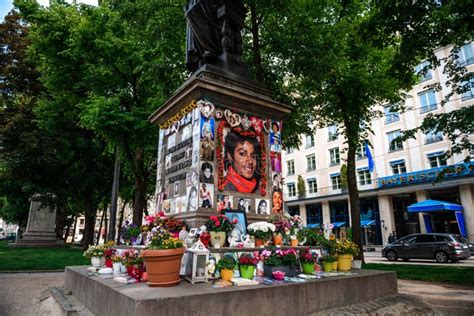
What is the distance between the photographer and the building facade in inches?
1283

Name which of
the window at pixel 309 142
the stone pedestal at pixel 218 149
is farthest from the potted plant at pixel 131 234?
the window at pixel 309 142

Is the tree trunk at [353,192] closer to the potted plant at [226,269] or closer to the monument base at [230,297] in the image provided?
the monument base at [230,297]

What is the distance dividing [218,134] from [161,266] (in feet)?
11.1

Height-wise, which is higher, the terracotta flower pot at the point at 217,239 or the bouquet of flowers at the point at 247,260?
the terracotta flower pot at the point at 217,239

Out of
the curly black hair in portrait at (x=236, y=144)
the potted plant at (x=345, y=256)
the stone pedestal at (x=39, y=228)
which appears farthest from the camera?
the stone pedestal at (x=39, y=228)

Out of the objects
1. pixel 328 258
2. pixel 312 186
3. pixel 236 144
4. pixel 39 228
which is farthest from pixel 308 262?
pixel 312 186

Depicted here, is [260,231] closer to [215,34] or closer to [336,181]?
[215,34]

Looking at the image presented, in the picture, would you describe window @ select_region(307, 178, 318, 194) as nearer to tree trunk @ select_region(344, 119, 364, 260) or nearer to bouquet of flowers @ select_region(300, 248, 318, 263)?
tree trunk @ select_region(344, 119, 364, 260)

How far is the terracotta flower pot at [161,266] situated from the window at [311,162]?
44666mm

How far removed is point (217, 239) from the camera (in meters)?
5.89

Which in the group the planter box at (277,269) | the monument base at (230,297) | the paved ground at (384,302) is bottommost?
the paved ground at (384,302)

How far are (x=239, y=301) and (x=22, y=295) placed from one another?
7155 millimetres

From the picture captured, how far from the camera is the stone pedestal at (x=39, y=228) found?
2836 cm

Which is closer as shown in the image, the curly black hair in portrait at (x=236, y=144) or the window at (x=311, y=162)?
the curly black hair in portrait at (x=236, y=144)
